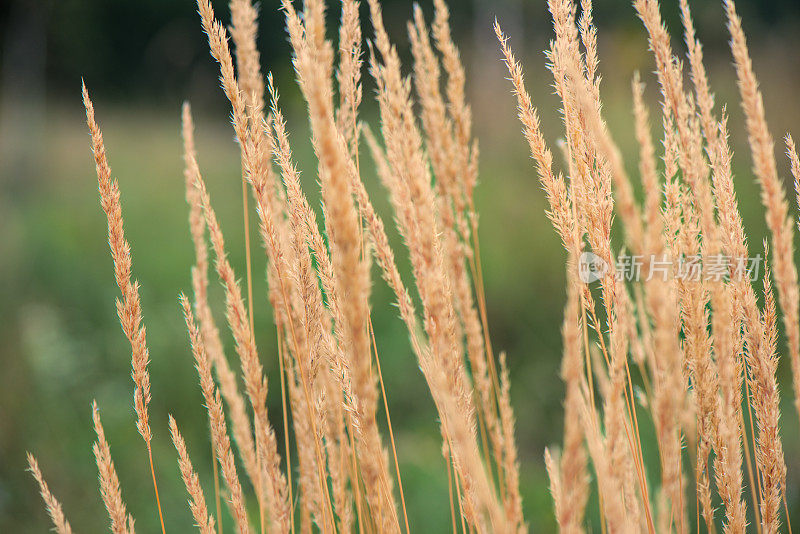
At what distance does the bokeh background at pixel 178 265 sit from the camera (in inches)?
128

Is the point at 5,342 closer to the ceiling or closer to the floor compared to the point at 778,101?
closer to the floor

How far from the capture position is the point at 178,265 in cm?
511

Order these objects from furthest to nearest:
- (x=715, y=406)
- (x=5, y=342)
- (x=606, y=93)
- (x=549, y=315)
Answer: (x=606, y=93) < (x=549, y=315) < (x=5, y=342) < (x=715, y=406)

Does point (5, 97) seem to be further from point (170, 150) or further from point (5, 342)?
point (5, 342)

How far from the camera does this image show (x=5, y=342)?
3.84 metres

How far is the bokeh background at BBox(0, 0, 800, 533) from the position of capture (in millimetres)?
3240

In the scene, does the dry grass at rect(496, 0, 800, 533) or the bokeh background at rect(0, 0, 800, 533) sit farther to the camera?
the bokeh background at rect(0, 0, 800, 533)

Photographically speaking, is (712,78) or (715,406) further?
(712,78)

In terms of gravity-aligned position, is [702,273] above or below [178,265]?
below

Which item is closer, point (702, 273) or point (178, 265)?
point (702, 273)

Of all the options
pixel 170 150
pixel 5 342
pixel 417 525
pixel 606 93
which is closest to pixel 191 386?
pixel 5 342

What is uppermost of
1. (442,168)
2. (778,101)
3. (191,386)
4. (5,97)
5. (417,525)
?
(5,97)

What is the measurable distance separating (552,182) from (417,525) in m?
2.22

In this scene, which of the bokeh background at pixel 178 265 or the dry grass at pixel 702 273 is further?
the bokeh background at pixel 178 265
